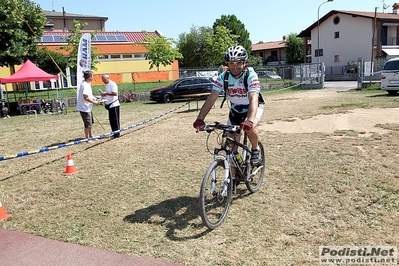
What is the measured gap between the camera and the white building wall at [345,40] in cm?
4181

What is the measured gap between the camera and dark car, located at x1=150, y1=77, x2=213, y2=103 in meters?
20.8

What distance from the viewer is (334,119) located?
34.4 feet

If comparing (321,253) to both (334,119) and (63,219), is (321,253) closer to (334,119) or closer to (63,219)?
(63,219)

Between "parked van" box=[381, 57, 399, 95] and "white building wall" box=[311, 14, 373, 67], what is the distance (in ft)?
90.2

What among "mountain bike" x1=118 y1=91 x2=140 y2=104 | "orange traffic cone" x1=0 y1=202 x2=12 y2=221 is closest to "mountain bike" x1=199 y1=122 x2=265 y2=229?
"orange traffic cone" x1=0 y1=202 x2=12 y2=221

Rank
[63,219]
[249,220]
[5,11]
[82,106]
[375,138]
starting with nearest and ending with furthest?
[249,220] < [63,219] < [375,138] < [82,106] < [5,11]

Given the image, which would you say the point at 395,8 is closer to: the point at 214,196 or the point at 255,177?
the point at 255,177

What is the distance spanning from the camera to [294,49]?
59750 millimetres

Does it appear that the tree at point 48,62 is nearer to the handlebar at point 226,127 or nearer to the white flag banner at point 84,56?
the white flag banner at point 84,56

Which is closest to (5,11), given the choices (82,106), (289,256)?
(82,106)

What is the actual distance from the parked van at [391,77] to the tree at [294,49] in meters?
44.0

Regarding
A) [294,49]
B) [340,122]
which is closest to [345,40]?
[294,49]

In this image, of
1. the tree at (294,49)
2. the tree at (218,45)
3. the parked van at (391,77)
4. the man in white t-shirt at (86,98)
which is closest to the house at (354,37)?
the tree at (294,49)

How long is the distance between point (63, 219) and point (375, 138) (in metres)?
6.51
